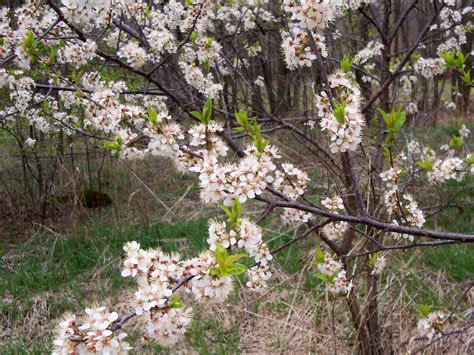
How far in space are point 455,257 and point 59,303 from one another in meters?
3.18

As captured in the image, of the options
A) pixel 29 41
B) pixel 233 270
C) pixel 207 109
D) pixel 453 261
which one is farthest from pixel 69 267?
pixel 233 270

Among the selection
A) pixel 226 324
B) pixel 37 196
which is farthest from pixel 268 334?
pixel 37 196

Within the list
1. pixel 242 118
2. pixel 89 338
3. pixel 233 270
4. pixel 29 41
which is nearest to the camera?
pixel 89 338

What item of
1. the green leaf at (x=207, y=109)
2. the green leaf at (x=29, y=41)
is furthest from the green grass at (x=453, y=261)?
the green leaf at (x=29, y=41)

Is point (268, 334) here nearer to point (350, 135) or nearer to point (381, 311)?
point (381, 311)

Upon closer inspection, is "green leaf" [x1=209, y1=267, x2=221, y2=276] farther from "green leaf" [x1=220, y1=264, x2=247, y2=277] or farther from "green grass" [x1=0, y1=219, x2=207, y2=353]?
"green grass" [x1=0, y1=219, x2=207, y2=353]

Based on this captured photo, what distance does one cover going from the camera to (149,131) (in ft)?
5.27

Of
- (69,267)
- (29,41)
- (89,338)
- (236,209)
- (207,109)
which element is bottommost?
(69,267)

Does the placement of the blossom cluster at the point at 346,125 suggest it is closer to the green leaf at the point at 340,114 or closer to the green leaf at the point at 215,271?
the green leaf at the point at 340,114

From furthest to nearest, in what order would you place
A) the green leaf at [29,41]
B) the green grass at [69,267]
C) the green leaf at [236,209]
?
the green grass at [69,267], the green leaf at [29,41], the green leaf at [236,209]

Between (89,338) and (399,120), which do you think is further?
(399,120)

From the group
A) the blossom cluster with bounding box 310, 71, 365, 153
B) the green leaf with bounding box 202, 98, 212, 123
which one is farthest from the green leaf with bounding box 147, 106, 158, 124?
the blossom cluster with bounding box 310, 71, 365, 153

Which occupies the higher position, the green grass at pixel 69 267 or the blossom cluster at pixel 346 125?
the blossom cluster at pixel 346 125

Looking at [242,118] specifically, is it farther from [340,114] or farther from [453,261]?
[453,261]
